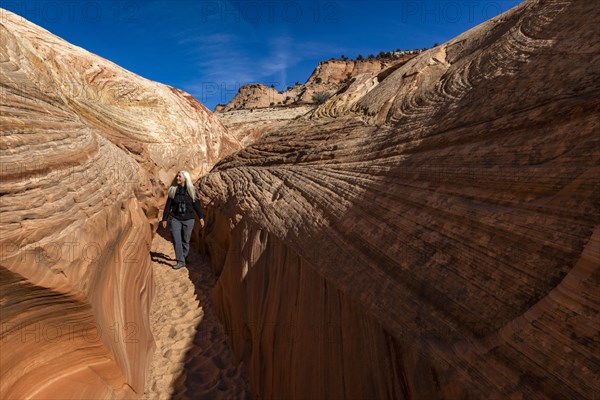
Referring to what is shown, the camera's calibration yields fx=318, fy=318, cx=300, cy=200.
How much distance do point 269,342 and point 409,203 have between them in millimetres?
1511

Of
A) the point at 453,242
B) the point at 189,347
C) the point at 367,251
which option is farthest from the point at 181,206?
the point at 453,242

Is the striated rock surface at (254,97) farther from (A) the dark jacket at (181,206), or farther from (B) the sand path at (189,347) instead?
(B) the sand path at (189,347)

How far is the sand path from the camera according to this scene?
261 cm

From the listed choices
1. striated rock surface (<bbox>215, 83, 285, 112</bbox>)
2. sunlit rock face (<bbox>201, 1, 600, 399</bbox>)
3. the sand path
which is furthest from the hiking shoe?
striated rock surface (<bbox>215, 83, 285, 112</bbox>)

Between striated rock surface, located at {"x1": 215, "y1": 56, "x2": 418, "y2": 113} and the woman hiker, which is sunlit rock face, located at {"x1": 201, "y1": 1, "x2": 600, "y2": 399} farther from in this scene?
striated rock surface, located at {"x1": 215, "y1": 56, "x2": 418, "y2": 113}

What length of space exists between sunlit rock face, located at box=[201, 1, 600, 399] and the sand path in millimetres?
195

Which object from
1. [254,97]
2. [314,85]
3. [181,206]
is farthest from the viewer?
[254,97]

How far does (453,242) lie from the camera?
164 cm

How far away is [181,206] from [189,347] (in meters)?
2.18

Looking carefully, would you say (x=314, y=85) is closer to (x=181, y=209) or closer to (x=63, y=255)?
(x=181, y=209)

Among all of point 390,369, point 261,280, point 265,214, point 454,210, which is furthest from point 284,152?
point 390,369

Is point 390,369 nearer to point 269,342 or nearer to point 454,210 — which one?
point 454,210

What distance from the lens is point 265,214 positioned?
3246 millimetres

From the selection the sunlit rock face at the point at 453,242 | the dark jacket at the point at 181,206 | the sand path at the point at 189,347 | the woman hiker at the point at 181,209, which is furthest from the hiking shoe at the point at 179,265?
the sunlit rock face at the point at 453,242
